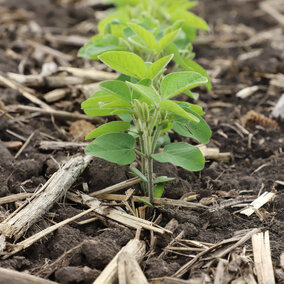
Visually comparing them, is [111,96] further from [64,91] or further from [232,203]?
[64,91]

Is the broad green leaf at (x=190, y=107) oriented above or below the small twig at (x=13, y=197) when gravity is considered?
above

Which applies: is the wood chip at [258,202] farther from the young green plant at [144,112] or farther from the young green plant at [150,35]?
the young green plant at [150,35]

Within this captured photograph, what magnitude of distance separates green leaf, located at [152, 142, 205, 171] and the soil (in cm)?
23

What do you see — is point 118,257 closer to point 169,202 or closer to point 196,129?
point 169,202

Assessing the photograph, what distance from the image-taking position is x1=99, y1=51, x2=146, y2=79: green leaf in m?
1.71

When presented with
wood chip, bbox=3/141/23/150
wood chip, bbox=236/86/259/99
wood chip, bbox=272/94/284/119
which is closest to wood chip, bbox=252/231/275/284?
wood chip, bbox=272/94/284/119

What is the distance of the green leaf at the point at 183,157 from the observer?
179 cm

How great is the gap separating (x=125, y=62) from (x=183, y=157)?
0.48 meters

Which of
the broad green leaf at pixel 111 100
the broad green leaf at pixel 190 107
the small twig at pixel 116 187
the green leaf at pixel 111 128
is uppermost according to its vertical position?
the broad green leaf at pixel 111 100

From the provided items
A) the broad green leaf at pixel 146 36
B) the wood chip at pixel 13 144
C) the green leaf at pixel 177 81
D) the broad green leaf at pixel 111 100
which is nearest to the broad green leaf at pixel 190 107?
the green leaf at pixel 177 81

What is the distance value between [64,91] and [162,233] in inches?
61.4

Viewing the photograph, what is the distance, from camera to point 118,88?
178 cm

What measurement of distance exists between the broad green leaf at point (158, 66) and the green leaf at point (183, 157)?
34 cm

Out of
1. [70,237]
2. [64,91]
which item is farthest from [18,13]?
[70,237]
